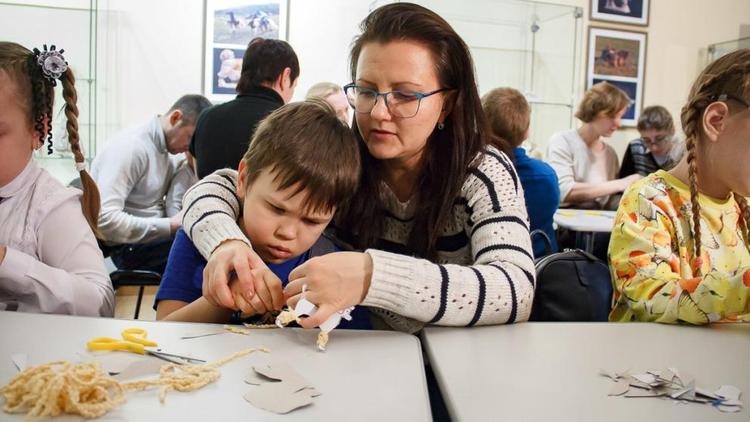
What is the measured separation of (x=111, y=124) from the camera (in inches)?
162

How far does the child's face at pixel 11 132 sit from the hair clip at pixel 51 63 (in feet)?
0.22

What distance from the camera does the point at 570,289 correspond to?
1188mm

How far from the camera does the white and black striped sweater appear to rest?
3.05 ft

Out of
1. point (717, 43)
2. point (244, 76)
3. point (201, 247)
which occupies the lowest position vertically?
point (201, 247)

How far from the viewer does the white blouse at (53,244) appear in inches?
44.1

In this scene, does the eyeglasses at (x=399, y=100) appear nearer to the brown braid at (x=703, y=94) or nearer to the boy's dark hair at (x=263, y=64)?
the brown braid at (x=703, y=94)

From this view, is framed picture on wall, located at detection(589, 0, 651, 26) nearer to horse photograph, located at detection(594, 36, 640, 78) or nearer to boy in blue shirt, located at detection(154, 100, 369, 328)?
horse photograph, located at detection(594, 36, 640, 78)

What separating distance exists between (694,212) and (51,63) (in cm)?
135

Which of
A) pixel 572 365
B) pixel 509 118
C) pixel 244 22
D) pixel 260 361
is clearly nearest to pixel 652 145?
pixel 509 118

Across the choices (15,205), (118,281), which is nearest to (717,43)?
(118,281)

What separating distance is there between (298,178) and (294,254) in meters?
0.16

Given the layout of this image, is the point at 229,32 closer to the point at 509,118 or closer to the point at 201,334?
the point at 509,118

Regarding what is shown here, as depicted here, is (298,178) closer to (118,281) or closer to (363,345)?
(363,345)

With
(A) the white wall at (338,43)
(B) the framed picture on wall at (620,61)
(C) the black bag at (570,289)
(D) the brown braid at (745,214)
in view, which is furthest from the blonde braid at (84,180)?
(B) the framed picture on wall at (620,61)
